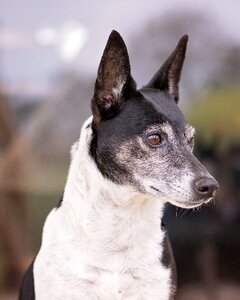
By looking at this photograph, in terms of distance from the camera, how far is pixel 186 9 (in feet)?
16.0

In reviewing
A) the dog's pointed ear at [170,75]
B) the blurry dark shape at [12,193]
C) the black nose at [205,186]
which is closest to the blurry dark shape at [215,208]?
the blurry dark shape at [12,193]

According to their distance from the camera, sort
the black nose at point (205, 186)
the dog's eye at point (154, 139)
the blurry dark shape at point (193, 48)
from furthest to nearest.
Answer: the blurry dark shape at point (193, 48) → the dog's eye at point (154, 139) → the black nose at point (205, 186)

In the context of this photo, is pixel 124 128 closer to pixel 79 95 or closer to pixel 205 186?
pixel 205 186

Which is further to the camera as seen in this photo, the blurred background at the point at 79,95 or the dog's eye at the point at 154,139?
the blurred background at the point at 79,95

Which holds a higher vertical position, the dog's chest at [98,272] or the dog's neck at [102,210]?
the dog's neck at [102,210]

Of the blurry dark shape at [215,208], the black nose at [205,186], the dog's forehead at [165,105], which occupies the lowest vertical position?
the blurry dark shape at [215,208]

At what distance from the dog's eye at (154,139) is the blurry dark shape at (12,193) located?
8.68ft

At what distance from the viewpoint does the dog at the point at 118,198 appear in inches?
93.7

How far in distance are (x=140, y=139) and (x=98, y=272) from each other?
1.42ft

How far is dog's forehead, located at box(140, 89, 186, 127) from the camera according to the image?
2.40 m

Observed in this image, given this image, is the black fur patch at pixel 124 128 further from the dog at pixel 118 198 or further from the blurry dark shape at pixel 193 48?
the blurry dark shape at pixel 193 48

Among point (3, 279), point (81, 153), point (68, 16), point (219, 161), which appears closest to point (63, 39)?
point (68, 16)

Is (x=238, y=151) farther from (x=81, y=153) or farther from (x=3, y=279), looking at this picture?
(x=81, y=153)

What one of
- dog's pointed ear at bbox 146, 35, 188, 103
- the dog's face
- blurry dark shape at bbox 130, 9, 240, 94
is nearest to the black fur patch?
the dog's face
